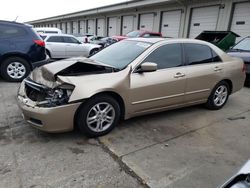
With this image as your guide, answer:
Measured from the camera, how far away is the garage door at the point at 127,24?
72.6 feet

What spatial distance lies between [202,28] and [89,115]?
45.1ft

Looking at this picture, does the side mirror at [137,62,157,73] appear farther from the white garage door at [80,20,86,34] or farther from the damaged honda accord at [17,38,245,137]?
the white garage door at [80,20,86,34]

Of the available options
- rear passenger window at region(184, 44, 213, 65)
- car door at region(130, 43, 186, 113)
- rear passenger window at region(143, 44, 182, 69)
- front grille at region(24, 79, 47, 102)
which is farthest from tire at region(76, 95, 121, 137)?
rear passenger window at region(184, 44, 213, 65)

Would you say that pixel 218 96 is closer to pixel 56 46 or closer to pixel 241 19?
pixel 56 46

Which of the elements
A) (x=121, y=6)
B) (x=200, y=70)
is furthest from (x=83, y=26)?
(x=200, y=70)

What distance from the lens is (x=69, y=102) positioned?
3166mm

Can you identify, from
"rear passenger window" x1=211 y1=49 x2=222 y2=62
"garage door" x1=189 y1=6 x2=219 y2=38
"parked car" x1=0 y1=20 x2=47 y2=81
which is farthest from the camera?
"garage door" x1=189 y1=6 x2=219 y2=38

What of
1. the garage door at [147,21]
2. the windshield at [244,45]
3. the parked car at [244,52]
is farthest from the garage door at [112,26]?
the parked car at [244,52]

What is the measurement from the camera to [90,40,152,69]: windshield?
12.9ft

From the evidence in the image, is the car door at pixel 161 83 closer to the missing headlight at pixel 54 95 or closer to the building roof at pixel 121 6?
the missing headlight at pixel 54 95

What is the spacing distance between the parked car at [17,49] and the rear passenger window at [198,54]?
13.5 feet

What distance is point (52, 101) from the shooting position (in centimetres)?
316

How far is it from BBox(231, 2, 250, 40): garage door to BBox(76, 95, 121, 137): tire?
38.5 feet

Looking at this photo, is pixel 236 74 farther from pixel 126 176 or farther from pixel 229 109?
pixel 126 176
